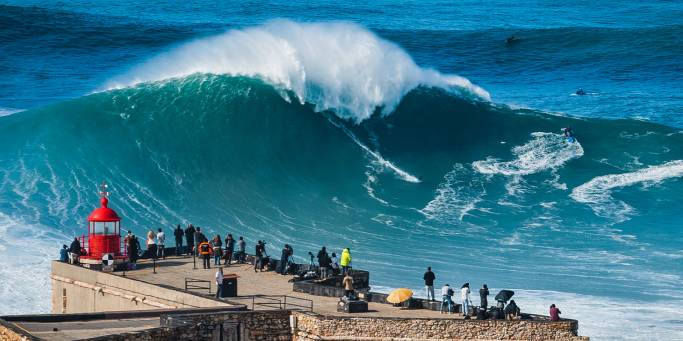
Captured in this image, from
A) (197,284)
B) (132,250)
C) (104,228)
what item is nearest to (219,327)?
(197,284)

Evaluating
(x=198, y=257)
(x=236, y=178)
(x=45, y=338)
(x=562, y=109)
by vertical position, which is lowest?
(x=45, y=338)

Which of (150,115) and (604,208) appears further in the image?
(150,115)

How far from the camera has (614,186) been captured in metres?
46.5

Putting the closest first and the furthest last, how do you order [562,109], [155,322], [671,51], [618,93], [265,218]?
[155,322], [265,218], [562,109], [618,93], [671,51]

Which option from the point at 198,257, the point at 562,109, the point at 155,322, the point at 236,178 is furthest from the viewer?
the point at 562,109

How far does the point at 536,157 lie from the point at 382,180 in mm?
6056

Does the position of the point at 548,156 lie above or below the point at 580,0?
below

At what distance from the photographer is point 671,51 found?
7238 centimetres

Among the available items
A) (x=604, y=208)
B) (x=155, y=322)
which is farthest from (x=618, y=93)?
(x=155, y=322)

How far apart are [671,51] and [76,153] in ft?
121

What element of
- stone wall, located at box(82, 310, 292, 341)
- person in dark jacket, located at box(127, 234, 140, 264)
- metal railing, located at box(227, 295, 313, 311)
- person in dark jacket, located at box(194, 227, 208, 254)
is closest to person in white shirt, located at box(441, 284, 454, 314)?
metal railing, located at box(227, 295, 313, 311)

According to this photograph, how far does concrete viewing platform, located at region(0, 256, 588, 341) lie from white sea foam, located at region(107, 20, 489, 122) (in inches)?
813

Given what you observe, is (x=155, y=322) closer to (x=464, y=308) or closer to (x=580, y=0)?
(x=464, y=308)

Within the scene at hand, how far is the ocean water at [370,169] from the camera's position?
36.7 metres
